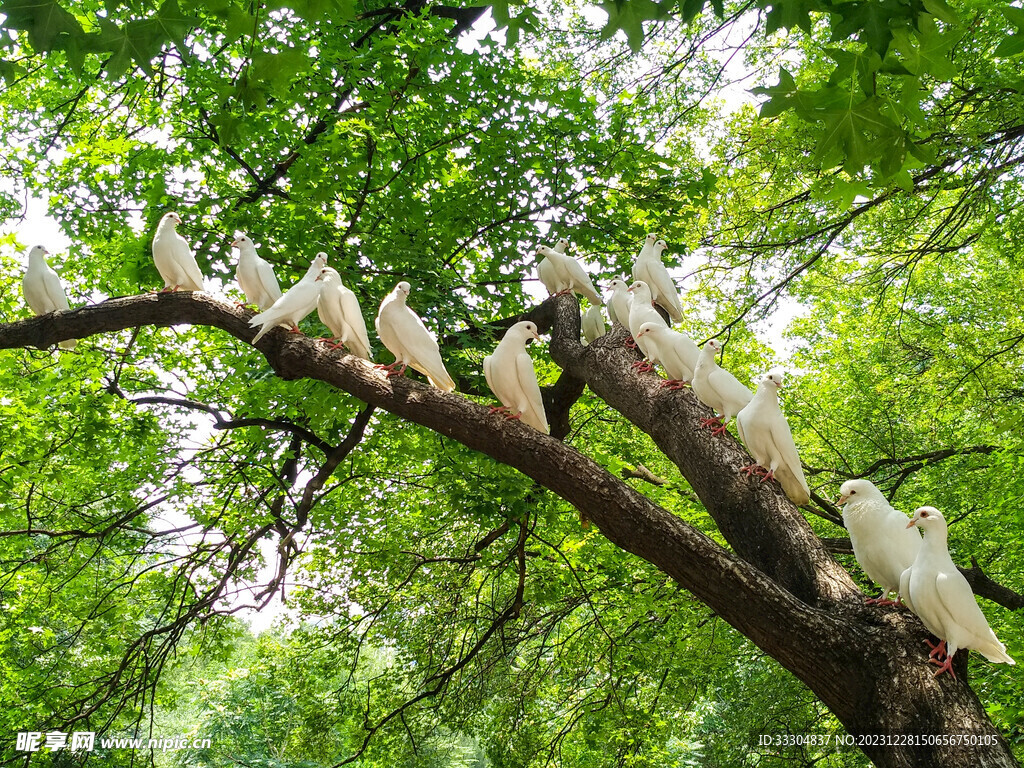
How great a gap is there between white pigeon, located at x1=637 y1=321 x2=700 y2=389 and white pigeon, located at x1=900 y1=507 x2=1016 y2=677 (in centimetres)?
199

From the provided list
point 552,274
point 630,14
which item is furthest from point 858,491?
point 552,274

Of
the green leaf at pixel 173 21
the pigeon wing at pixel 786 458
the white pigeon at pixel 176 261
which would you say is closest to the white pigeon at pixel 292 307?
the white pigeon at pixel 176 261

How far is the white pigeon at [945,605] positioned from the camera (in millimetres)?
2848

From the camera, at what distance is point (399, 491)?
935 centimetres

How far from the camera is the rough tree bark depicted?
2.64 metres

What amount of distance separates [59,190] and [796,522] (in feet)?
27.0

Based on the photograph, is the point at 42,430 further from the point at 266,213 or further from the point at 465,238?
the point at 465,238

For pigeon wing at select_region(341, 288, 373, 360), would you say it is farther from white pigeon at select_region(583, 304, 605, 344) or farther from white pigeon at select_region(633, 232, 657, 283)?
white pigeon at select_region(583, 304, 605, 344)

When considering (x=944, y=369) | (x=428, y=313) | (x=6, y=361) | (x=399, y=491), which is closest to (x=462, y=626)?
(x=399, y=491)

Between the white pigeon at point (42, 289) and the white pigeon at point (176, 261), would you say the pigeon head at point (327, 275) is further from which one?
the white pigeon at point (42, 289)

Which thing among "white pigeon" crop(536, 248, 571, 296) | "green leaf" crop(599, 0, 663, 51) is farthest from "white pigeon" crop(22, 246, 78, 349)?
"green leaf" crop(599, 0, 663, 51)

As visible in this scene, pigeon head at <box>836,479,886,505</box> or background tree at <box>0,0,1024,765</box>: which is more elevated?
background tree at <box>0,0,1024,765</box>

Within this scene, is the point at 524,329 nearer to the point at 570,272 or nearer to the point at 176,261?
the point at 570,272

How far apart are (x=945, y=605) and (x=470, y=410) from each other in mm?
2370
